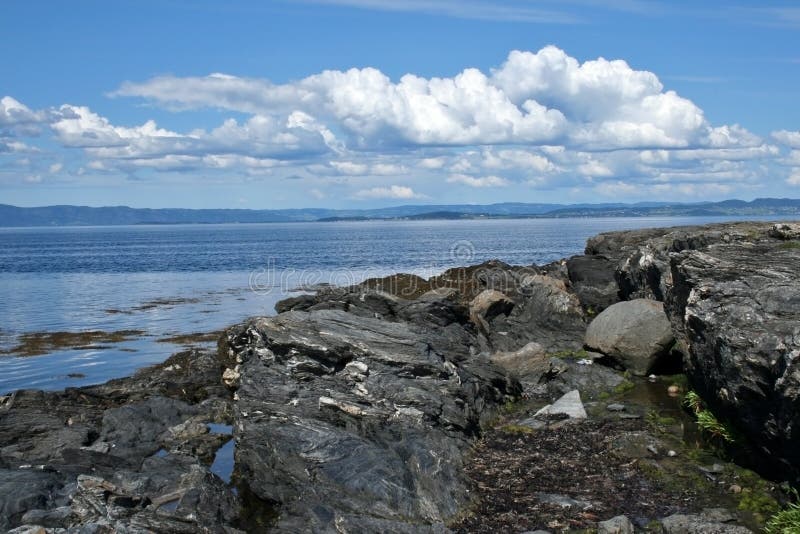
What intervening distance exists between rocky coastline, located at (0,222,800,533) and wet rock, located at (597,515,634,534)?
1.6 inches

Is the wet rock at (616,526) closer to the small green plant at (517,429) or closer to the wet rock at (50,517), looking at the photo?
the small green plant at (517,429)

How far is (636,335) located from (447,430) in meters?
8.84

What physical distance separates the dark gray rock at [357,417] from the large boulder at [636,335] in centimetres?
408

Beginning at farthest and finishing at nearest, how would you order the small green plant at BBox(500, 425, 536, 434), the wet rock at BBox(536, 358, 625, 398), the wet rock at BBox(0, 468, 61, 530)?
the wet rock at BBox(536, 358, 625, 398)
the small green plant at BBox(500, 425, 536, 434)
the wet rock at BBox(0, 468, 61, 530)

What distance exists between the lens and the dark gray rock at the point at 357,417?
46.8 ft

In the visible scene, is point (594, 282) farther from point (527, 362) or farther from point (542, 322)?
point (527, 362)

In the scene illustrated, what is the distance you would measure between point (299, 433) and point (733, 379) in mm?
9218

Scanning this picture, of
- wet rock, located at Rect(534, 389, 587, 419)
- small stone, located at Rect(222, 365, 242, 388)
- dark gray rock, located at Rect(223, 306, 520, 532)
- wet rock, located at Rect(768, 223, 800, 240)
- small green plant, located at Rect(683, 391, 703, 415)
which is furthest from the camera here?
small stone, located at Rect(222, 365, 242, 388)

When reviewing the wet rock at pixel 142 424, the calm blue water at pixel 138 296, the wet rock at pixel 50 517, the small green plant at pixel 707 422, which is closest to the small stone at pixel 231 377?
the wet rock at pixel 142 424

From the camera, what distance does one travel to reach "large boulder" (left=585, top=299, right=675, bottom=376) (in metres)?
23.6

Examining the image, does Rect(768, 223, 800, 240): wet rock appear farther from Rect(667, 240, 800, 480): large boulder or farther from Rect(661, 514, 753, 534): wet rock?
Rect(661, 514, 753, 534): wet rock

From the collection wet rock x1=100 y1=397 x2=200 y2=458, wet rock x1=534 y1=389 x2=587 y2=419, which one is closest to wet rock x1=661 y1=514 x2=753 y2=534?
wet rock x1=534 y1=389 x2=587 y2=419

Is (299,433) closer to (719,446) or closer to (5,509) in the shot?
(5,509)

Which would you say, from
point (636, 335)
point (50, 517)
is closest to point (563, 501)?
point (50, 517)
